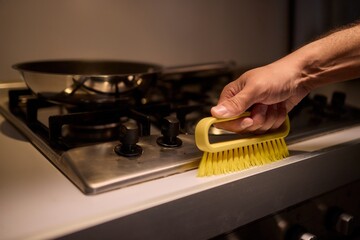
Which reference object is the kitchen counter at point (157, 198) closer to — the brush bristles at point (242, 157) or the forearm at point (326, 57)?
the brush bristles at point (242, 157)

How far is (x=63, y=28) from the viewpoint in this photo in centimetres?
88

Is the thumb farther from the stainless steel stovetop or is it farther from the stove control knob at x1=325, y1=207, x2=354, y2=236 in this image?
the stove control knob at x1=325, y1=207, x2=354, y2=236

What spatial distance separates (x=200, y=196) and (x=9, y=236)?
202 mm

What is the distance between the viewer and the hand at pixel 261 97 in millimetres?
501

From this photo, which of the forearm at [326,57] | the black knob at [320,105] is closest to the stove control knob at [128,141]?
the forearm at [326,57]

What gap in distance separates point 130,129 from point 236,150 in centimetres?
15

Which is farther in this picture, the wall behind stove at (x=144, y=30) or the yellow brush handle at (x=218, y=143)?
the wall behind stove at (x=144, y=30)

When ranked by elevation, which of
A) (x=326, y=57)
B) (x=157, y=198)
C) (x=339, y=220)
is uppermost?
(x=326, y=57)

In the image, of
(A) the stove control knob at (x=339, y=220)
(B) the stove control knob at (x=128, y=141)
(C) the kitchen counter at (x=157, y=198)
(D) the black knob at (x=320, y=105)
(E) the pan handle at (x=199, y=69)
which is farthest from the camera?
(E) the pan handle at (x=199, y=69)

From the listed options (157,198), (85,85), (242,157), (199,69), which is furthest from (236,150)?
(199,69)

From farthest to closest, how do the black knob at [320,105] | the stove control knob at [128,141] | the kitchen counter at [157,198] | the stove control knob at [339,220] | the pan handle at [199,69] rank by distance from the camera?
1. the pan handle at [199,69]
2. the black knob at [320,105]
3. the stove control knob at [339,220]
4. the stove control knob at [128,141]
5. the kitchen counter at [157,198]

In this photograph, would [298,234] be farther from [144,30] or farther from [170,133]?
[144,30]

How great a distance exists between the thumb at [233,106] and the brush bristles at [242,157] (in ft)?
0.16

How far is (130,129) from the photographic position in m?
0.47
